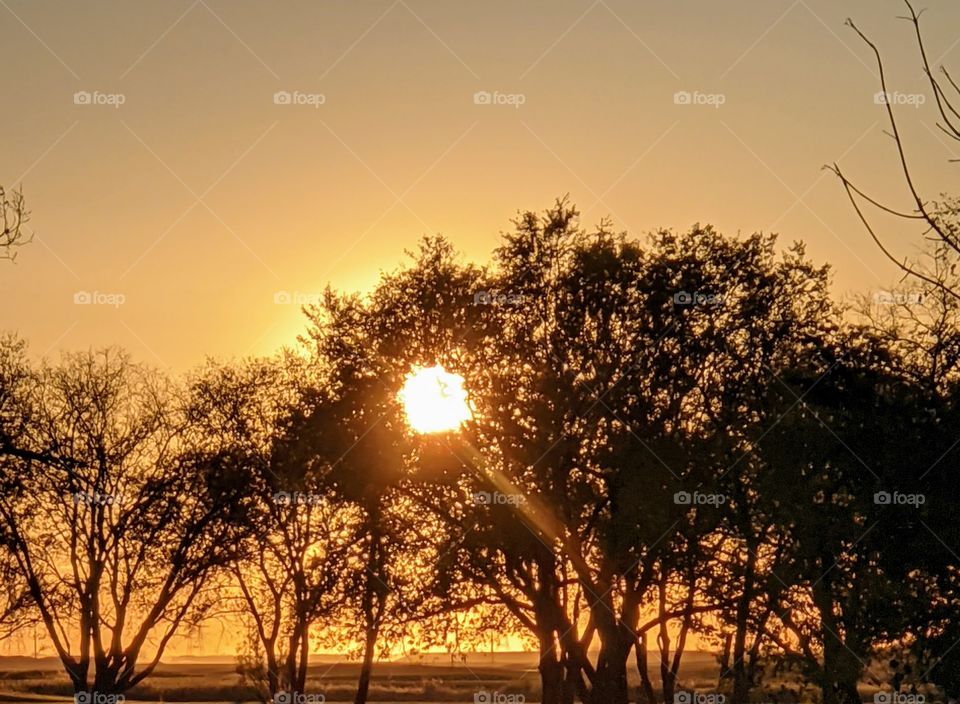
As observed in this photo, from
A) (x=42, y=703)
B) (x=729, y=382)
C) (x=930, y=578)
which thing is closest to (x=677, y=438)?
(x=729, y=382)

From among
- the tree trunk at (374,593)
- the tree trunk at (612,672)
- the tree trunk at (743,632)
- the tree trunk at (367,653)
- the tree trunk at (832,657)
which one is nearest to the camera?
the tree trunk at (832,657)

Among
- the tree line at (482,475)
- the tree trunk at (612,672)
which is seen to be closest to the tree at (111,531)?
the tree line at (482,475)

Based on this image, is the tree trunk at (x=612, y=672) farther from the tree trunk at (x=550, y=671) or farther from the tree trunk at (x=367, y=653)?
the tree trunk at (x=367, y=653)

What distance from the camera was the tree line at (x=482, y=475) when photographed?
41.5 metres

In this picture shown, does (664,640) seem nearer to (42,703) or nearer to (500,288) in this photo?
(500,288)

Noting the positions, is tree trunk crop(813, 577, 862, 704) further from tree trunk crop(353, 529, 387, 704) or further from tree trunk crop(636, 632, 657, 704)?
tree trunk crop(353, 529, 387, 704)

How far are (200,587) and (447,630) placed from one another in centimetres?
1004

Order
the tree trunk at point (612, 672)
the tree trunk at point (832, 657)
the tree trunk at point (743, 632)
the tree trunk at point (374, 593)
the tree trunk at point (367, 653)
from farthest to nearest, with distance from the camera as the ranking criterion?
the tree trunk at point (367, 653) → the tree trunk at point (374, 593) → the tree trunk at point (612, 672) → the tree trunk at point (743, 632) → the tree trunk at point (832, 657)

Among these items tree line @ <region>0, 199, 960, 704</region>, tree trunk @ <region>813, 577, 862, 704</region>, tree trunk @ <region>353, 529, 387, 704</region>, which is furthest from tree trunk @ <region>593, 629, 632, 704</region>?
tree trunk @ <region>813, 577, 862, 704</region>

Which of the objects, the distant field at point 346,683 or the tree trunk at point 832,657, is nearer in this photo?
the tree trunk at point 832,657

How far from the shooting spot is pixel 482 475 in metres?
43.7

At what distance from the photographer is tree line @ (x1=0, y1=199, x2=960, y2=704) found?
1633 inches

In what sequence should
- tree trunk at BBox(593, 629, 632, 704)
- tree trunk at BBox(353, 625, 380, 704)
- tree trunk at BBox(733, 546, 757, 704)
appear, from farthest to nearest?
tree trunk at BBox(353, 625, 380, 704) → tree trunk at BBox(593, 629, 632, 704) → tree trunk at BBox(733, 546, 757, 704)

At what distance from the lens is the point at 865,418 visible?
83.8 ft
